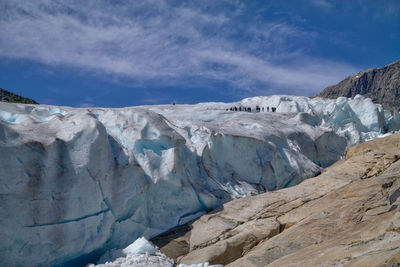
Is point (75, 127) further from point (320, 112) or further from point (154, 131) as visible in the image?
point (320, 112)

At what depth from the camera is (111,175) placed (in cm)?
970

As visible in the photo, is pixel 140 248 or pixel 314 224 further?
pixel 140 248

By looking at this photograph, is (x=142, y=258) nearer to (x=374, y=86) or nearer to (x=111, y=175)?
(x=111, y=175)

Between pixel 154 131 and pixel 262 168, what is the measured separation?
16.0 feet

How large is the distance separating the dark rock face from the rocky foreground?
241 ft

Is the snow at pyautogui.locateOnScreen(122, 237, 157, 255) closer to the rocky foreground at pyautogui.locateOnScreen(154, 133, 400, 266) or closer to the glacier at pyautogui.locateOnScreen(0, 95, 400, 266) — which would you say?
the rocky foreground at pyautogui.locateOnScreen(154, 133, 400, 266)

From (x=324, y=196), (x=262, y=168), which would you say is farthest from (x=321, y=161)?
(x=324, y=196)

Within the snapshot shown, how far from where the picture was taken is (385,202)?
7.84 meters

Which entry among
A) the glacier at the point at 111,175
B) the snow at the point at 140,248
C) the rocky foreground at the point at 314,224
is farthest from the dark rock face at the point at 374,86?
the snow at the point at 140,248

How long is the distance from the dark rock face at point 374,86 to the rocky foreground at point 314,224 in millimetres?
73344

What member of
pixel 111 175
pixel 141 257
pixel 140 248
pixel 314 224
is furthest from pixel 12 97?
pixel 314 224

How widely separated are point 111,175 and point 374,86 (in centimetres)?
8586

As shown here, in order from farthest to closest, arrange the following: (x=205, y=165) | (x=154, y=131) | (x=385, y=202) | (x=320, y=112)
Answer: (x=320, y=112) < (x=205, y=165) < (x=154, y=131) < (x=385, y=202)

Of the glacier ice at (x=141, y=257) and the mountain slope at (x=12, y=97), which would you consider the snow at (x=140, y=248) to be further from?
the mountain slope at (x=12, y=97)
